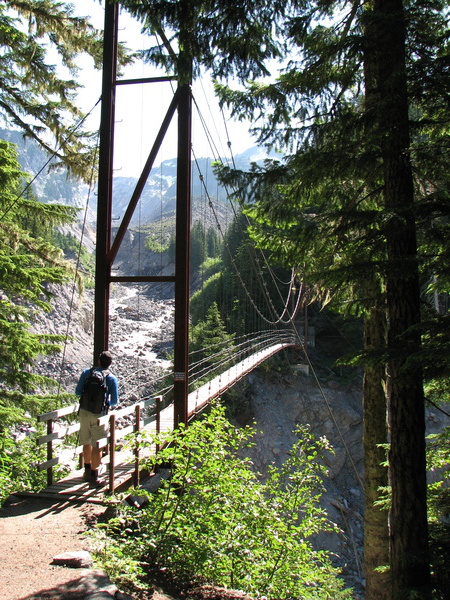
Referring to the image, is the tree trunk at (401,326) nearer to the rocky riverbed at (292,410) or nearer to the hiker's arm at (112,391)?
the hiker's arm at (112,391)

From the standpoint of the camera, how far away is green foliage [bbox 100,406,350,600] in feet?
8.93

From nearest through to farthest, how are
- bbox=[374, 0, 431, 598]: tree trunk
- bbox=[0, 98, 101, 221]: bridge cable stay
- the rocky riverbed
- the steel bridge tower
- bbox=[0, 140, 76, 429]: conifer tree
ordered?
bbox=[374, 0, 431, 598]: tree trunk → the steel bridge tower → bbox=[0, 140, 76, 429]: conifer tree → bbox=[0, 98, 101, 221]: bridge cable stay → the rocky riverbed

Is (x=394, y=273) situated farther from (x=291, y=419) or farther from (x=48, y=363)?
(x=48, y=363)

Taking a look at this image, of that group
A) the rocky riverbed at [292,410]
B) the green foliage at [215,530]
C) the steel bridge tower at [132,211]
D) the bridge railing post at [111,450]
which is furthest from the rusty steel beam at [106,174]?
the rocky riverbed at [292,410]

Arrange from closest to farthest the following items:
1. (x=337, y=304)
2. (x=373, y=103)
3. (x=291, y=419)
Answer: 1. (x=373, y=103)
2. (x=337, y=304)
3. (x=291, y=419)

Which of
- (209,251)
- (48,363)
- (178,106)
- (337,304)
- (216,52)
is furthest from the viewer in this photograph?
(209,251)

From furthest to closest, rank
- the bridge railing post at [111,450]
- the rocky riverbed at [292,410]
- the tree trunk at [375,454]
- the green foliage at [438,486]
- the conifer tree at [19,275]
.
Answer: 1. the rocky riverbed at [292,410]
2. the conifer tree at [19,275]
3. the tree trunk at [375,454]
4. the bridge railing post at [111,450]
5. the green foliage at [438,486]

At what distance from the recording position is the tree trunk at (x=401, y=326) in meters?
2.32

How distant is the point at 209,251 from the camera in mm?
37625

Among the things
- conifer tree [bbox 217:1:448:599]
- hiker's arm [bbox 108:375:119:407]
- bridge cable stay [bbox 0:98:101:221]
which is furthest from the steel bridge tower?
conifer tree [bbox 217:1:448:599]

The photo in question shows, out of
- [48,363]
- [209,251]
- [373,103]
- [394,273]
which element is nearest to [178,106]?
[373,103]

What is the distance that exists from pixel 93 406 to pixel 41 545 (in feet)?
3.70

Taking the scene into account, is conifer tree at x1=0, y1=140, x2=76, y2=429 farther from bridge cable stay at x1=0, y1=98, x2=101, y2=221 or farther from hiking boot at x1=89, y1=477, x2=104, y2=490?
hiking boot at x1=89, y1=477, x2=104, y2=490

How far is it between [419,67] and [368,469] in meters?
3.06
